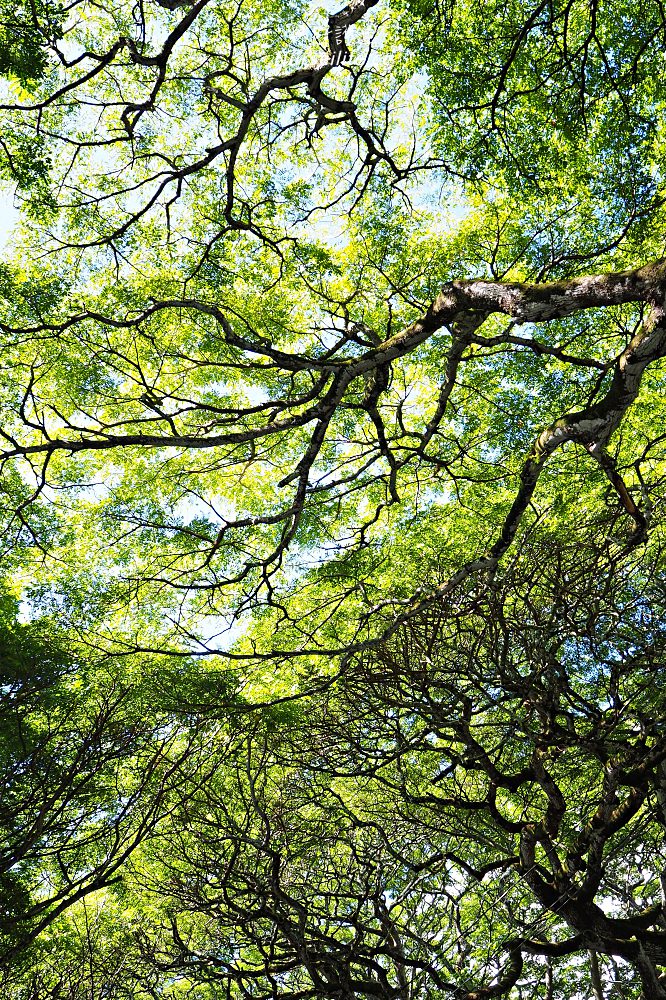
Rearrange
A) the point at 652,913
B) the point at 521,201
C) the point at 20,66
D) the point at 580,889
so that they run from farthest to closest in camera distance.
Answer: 1. the point at 521,201
2. the point at 652,913
3. the point at 580,889
4. the point at 20,66

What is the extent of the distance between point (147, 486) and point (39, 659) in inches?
97.6

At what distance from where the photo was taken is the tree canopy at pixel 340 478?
5.66 meters

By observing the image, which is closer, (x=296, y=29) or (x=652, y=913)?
(x=652, y=913)

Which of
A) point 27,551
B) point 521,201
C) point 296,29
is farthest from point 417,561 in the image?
point 296,29

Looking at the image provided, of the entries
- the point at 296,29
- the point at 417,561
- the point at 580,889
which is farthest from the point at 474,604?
the point at 296,29

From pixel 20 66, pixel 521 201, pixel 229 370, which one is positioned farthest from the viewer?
pixel 229 370

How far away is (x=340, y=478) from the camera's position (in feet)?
28.6

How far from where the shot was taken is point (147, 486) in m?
9.70

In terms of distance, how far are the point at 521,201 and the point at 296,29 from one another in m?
2.98

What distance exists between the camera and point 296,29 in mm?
8133

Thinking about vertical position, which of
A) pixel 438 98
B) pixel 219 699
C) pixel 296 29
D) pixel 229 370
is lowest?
pixel 219 699

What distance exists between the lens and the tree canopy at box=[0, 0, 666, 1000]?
18.6 ft

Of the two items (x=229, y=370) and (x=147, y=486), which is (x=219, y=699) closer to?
(x=147, y=486)

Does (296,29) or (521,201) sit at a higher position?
(296,29)
